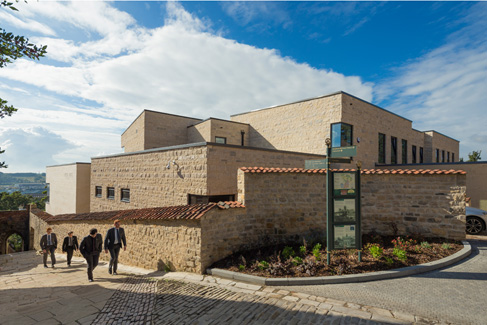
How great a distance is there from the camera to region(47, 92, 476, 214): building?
11.3 metres

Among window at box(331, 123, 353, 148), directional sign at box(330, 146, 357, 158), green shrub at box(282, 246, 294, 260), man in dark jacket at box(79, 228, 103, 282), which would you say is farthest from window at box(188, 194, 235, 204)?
window at box(331, 123, 353, 148)

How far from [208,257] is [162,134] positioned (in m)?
15.6

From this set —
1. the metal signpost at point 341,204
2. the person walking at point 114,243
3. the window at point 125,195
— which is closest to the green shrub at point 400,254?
the metal signpost at point 341,204

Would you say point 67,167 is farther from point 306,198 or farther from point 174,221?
point 306,198

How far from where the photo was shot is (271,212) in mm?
8531

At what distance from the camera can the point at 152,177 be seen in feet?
45.0

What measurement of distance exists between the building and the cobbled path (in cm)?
476

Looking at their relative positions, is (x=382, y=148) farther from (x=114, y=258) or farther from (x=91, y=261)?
(x=91, y=261)

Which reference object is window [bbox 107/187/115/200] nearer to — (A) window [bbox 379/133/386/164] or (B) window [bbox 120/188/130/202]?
(B) window [bbox 120/188/130/202]

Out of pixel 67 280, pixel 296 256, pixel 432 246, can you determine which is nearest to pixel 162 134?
pixel 67 280

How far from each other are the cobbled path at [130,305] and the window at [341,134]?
1394 cm

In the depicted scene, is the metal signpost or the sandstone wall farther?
the sandstone wall

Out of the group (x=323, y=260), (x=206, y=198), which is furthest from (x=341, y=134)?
(x=323, y=260)

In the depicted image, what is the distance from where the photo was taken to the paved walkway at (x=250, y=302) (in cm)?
455
